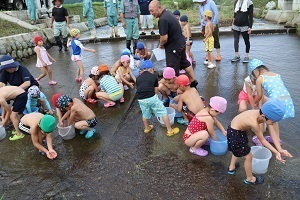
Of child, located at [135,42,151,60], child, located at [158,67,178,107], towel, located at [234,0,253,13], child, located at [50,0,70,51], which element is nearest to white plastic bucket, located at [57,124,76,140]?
child, located at [158,67,178,107]

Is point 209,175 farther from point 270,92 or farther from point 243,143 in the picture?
point 270,92

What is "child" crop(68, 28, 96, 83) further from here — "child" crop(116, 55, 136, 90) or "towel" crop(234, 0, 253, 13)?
"towel" crop(234, 0, 253, 13)

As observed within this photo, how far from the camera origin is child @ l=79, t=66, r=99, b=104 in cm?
565

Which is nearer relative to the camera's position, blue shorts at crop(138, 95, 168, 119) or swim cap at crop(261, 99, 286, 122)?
swim cap at crop(261, 99, 286, 122)

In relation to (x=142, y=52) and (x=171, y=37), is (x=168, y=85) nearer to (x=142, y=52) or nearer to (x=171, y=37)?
(x=171, y=37)

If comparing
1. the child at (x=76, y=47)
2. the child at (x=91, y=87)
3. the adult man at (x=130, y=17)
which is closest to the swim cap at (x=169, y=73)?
the child at (x=91, y=87)

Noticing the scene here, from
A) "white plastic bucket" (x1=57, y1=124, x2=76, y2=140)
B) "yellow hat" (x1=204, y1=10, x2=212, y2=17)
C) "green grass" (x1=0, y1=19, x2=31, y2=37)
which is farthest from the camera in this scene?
"green grass" (x1=0, y1=19, x2=31, y2=37)

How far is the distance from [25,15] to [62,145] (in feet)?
37.9

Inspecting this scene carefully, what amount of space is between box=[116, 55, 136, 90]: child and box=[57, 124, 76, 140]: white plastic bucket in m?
1.95

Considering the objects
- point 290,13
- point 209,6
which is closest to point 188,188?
point 209,6

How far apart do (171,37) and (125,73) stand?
1.53 m

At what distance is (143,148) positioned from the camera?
4.11 m

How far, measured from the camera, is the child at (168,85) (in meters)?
4.64

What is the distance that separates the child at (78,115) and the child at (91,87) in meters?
1.30
